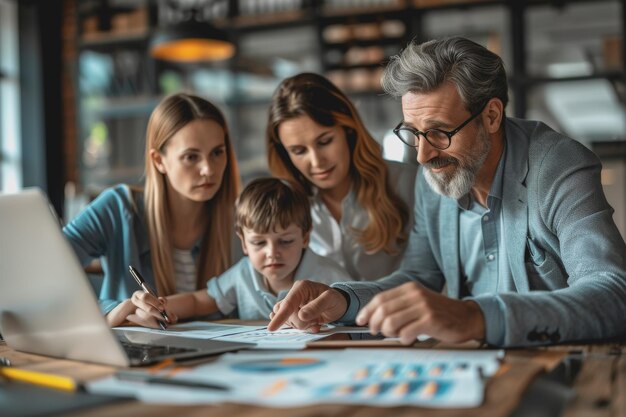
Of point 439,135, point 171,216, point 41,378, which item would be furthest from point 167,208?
point 41,378

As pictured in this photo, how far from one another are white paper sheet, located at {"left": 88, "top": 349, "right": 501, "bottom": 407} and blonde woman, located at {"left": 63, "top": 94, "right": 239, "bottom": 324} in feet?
3.41

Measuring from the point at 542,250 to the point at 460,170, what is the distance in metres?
0.24

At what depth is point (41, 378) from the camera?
962 mm

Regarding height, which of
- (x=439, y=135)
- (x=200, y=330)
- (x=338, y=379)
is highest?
(x=439, y=135)

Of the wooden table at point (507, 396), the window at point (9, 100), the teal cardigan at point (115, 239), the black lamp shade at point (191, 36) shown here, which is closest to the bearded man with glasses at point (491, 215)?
Answer: the wooden table at point (507, 396)

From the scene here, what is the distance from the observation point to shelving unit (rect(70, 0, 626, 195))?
18.2 ft

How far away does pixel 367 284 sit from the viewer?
1620mm

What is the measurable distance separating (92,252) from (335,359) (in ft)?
4.05

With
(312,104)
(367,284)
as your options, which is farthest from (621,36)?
(367,284)

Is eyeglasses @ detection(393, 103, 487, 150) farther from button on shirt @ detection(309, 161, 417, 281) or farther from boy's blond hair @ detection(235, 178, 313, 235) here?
button on shirt @ detection(309, 161, 417, 281)

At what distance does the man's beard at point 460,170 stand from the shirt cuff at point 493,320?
55 centimetres

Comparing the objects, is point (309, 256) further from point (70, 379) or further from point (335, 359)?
point (70, 379)

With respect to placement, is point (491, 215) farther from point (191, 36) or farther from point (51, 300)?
point (191, 36)

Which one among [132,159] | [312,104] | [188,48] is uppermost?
[188,48]
